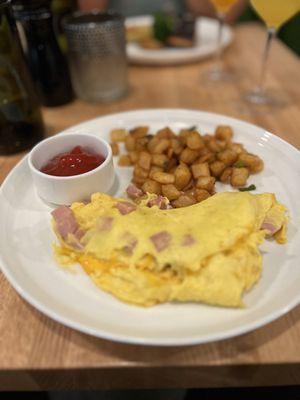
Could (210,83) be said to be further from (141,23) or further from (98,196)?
(98,196)

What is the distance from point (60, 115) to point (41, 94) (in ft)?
0.51

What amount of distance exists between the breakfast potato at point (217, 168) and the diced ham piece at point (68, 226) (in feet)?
1.78

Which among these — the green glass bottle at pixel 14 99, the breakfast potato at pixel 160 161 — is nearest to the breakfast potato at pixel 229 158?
the breakfast potato at pixel 160 161

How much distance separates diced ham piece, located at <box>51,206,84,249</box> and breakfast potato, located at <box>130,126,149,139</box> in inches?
22.3

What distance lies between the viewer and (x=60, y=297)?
34.5 inches

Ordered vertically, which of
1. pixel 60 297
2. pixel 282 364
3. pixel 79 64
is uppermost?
pixel 79 64

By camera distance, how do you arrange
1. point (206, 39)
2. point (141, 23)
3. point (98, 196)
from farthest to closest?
point (141, 23) < point (206, 39) < point (98, 196)

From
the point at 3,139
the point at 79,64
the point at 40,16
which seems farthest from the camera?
the point at 79,64

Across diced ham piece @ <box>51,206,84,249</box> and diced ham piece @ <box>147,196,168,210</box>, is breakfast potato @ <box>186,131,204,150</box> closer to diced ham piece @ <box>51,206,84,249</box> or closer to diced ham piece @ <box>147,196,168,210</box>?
diced ham piece @ <box>147,196,168,210</box>

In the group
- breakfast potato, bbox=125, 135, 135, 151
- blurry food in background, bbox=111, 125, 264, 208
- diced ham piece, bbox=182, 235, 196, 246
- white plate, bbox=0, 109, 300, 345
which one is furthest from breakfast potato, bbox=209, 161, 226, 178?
diced ham piece, bbox=182, 235, 196, 246

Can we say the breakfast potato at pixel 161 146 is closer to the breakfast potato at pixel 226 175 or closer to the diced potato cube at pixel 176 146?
the diced potato cube at pixel 176 146

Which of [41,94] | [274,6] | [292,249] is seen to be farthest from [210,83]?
[292,249]

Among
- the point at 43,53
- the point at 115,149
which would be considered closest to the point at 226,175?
the point at 115,149

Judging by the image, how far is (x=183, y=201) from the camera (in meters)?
1.15
